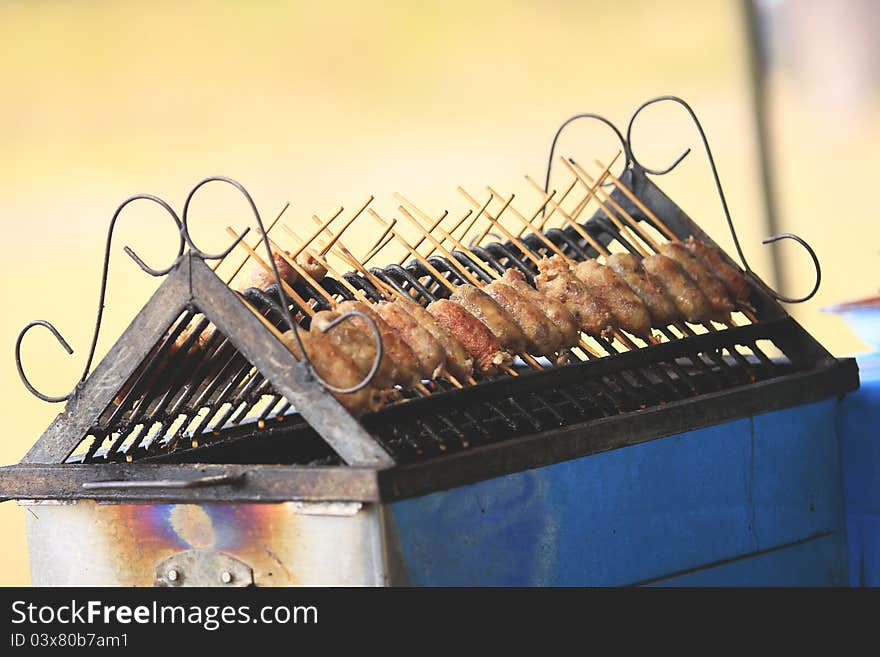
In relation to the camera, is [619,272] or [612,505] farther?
[619,272]

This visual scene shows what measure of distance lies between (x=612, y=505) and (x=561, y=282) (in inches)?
31.1

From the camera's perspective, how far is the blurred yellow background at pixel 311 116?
790 centimetres

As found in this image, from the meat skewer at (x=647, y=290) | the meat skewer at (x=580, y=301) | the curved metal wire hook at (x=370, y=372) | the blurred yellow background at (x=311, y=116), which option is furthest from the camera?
the blurred yellow background at (x=311, y=116)

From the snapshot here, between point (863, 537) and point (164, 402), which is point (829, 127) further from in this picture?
point (164, 402)

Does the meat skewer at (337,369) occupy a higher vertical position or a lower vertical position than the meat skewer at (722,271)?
lower

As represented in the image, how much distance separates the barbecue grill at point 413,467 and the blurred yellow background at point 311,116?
13.8 ft

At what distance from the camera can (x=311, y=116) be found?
26.8ft

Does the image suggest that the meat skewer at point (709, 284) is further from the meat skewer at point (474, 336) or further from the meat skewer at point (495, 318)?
the meat skewer at point (474, 336)

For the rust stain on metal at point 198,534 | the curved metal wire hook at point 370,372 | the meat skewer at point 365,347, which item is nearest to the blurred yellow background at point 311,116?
the meat skewer at point 365,347

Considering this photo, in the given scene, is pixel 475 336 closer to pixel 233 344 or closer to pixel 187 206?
pixel 233 344

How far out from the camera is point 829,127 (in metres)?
7.60
